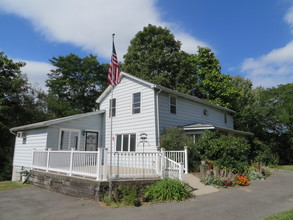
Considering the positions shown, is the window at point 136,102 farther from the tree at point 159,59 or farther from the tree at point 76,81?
the tree at point 76,81

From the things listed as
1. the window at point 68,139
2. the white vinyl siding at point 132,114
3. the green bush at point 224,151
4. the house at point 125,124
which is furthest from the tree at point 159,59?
the green bush at point 224,151

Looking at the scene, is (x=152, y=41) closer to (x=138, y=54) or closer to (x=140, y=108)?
(x=138, y=54)

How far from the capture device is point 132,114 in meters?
14.1

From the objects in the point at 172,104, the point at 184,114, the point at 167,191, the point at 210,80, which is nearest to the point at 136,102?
the point at 172,104

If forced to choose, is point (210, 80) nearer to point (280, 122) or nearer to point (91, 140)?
point (280, 122)

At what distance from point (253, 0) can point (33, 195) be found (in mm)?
14919

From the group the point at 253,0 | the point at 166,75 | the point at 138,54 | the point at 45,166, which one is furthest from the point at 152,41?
the point at 45,166

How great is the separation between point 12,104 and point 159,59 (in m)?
18.7

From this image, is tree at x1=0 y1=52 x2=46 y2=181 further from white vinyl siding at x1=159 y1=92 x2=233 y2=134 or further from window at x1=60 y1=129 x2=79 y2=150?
white vinyl siding at x1=159 y1=92 x2=233 y2=134

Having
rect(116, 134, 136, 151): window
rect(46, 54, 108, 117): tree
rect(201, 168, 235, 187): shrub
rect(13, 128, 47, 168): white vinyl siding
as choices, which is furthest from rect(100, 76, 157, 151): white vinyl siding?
rect(46, 54, 108, 117): tree

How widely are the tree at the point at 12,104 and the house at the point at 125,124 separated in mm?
7462

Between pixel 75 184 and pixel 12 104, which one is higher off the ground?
pixel 12 104

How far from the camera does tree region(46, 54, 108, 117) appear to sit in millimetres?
30891

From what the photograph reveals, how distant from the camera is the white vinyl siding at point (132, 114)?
12909mm
